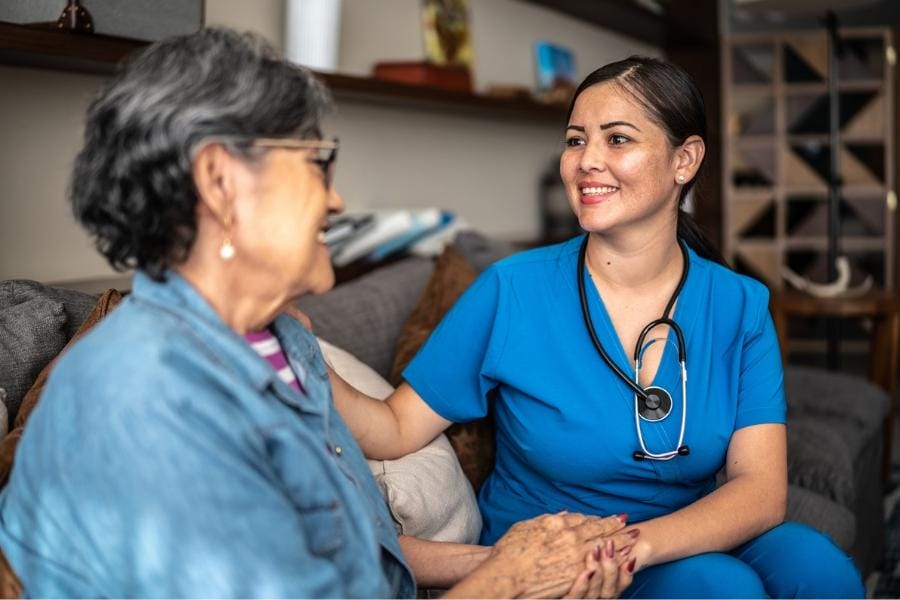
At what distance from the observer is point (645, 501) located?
176 cm

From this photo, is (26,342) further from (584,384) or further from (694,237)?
(694,237)

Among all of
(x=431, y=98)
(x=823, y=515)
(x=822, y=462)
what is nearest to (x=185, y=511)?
(x=823, y=515)

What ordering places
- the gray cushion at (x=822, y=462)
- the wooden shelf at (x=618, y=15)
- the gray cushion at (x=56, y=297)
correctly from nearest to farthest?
the gray cushion at (x=56, y=297) < the gray cushion at (x=822, y=462) < the wooden shelf at (x=618, y=15)

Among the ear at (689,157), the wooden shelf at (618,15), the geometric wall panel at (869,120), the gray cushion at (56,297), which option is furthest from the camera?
the geometric wall panel at (869,120)

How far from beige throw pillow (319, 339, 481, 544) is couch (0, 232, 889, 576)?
0.21ft

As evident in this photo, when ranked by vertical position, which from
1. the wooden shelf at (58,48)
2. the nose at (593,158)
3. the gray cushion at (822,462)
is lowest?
the gray cushion at (822,462)

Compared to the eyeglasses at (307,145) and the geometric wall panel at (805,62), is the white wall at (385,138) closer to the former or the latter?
the eyeglasses at (307,145)

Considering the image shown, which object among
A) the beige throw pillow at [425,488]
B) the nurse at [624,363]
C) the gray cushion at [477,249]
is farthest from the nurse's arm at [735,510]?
the gray cushion at [477,249]

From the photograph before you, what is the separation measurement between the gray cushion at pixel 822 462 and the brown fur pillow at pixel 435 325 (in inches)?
35.5

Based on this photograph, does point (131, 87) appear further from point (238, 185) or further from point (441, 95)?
point (441, 95)

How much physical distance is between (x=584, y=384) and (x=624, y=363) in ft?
0.24

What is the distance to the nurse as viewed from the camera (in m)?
1.71

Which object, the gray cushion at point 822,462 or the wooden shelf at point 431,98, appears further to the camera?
the wooden shelf at point 431,98

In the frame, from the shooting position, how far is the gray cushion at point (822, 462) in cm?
247
